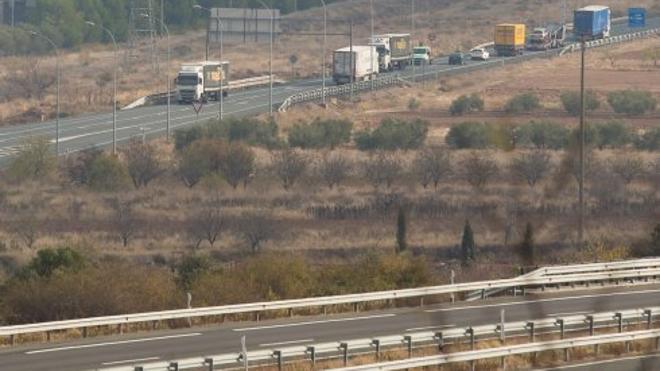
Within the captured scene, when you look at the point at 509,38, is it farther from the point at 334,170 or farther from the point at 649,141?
the point at 334,170

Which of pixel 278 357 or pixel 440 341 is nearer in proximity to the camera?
pixel 278 357

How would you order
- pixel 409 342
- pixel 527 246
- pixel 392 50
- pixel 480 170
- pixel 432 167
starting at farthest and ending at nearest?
pixel 392 50 < pixel 432 167 < pixel 480 170 < pixel 409 342 < pixel 527 246

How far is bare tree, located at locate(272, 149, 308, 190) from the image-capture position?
70.8 m

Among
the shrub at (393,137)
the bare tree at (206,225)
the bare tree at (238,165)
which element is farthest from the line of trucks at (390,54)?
the bare tree at (206,225)

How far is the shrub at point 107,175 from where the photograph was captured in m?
69.2

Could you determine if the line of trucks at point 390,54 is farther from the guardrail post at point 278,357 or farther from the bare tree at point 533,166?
the guardrail post at point 278,357

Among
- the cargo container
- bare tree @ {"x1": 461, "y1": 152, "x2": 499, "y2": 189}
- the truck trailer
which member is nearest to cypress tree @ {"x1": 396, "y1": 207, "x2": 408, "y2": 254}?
bare tree @ {"x1": 461, "y1": 152, "x2": 499, "y2": 189}

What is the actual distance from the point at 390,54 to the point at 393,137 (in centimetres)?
4072

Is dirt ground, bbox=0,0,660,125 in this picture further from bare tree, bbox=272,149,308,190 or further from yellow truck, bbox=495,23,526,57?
bare tree, bbox=272,149,308,190

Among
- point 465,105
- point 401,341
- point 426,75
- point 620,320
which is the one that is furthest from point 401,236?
point 426,75

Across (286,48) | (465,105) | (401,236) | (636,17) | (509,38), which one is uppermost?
(636,17)

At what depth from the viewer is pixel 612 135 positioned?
85062mm

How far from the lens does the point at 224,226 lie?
58.6 m

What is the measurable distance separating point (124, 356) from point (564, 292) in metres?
12.0
